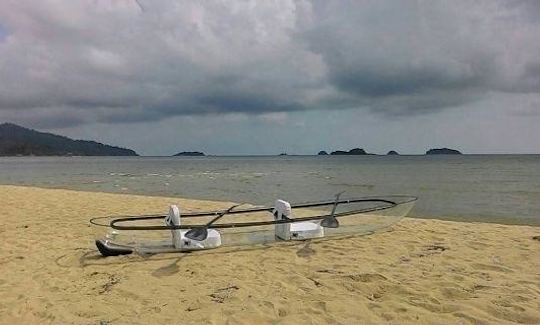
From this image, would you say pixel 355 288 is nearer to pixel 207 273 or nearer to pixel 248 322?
pixel 248 322

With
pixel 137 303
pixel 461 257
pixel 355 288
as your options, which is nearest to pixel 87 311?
pixel 137 303

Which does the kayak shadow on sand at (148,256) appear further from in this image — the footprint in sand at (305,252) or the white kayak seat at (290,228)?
the white kayak seat at (290,228)

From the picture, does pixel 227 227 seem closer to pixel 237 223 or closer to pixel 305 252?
pixel 237 223

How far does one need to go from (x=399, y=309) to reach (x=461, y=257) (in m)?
2.97

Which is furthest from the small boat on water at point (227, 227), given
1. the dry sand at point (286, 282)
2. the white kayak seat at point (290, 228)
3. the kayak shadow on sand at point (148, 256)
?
the dry sand at point (286, 282)

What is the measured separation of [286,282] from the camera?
5969 mm

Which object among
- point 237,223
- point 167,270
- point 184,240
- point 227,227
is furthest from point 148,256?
point 237,223

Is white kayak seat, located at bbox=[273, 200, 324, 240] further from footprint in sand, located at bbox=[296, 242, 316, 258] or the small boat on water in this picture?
footprint in sand, located at bbox=[296, 242, 316, 258]

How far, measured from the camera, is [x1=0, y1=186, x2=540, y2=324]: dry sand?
478 cm

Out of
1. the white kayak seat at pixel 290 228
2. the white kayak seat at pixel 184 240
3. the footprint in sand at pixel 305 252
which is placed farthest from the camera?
the white kayak seat at pixel 290 228

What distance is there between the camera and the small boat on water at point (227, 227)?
7.52 m

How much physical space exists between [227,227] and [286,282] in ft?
6.23

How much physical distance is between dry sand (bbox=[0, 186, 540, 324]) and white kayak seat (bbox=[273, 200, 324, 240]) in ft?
1.06

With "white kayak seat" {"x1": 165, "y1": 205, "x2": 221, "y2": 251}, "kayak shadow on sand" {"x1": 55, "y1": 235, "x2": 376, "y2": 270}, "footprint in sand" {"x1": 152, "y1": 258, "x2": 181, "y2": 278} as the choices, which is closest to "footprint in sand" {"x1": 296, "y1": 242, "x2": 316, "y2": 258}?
"kayak shadow on sand" {"x1": 55, "y1": 235, "x2": 376, "y2": 270}
